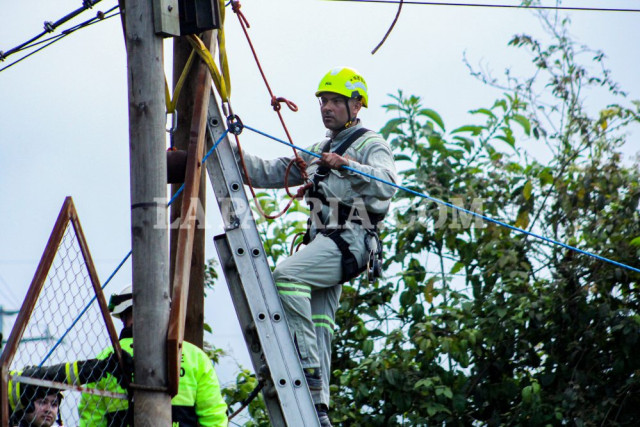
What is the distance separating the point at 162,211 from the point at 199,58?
112 cm

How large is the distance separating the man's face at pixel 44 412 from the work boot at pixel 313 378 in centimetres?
134

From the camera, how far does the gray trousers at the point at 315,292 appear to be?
18.3ft

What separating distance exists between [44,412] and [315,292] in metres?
1.62

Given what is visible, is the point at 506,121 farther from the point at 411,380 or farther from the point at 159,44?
the point at 159,44

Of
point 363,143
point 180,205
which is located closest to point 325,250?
point 363,143

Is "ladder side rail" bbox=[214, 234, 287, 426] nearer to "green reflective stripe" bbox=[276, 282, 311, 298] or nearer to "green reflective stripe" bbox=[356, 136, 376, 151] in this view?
"green reflective stripe" bbox=[276, 282, 311, 298]

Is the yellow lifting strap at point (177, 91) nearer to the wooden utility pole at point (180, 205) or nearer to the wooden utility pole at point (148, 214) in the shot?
the wooden utility pole at point (180, 205)

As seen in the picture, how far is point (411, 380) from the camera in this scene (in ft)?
28.3

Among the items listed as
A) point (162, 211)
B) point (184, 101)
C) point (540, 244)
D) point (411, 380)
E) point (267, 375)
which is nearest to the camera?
point (162, 211)

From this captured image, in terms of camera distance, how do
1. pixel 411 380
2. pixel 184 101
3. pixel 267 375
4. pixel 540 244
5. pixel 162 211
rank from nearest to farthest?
pixel 162 211
pixel 267 375
pixel 184 101
pixel 411 380
pixel 540 244

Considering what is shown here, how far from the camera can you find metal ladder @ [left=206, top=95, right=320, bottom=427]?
17.6 ft

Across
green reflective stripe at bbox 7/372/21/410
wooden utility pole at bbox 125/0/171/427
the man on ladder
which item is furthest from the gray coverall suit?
green reflective stripe at bbox 7/372/21/410

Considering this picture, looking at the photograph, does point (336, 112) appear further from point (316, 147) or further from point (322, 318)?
point (322, 318)

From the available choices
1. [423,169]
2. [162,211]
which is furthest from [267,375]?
[423,169]
